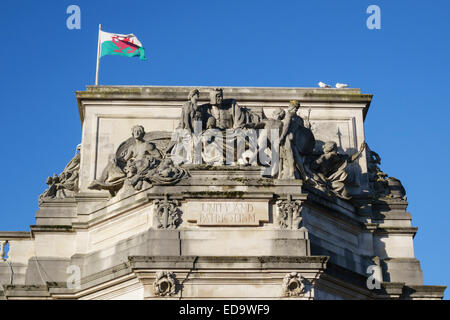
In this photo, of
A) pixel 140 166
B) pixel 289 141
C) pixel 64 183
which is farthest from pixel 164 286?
pixel 64 183

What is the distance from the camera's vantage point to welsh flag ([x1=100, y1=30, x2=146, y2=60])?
35062mm

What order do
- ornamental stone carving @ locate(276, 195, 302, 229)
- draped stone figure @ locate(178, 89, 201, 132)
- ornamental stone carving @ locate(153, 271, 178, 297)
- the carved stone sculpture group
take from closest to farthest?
ornamental stone carving @ locate(153, 271, 178, 297) < ornamental stone carving @ locate(276, 195, 302, 229) < the carved stone sculpture group < draped stone figure @ locate(178, 89, 201, 132)

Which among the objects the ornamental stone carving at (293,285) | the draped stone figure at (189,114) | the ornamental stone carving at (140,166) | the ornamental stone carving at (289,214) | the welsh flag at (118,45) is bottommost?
the ornamental stone carving at (293,285)

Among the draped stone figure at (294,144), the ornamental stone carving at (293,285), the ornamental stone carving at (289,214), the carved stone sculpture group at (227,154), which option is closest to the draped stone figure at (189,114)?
the carved stone sculpture group at (227,154)

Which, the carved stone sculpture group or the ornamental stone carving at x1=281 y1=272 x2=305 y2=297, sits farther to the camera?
the carved stone sculpture group

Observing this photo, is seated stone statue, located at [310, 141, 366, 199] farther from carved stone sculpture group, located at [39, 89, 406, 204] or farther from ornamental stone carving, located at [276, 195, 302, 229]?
ornamental stone carving, located at [276, 195, 302, 229]

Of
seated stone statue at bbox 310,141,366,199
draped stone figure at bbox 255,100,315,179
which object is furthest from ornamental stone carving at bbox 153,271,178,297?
seated stone statue at bbox 310,141,366,199

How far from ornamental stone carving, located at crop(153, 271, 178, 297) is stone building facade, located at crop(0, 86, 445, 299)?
34 millimetres

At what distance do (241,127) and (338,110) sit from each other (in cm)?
448

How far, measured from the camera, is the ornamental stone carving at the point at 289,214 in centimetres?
2752

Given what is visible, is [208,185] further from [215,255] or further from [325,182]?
[325,182]

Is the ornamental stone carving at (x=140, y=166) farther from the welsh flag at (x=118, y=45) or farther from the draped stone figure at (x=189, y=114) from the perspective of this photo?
the welsh flag at (x=118, y=45)

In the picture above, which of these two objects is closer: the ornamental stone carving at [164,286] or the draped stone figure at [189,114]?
the ornamental stone carving at [164,286]

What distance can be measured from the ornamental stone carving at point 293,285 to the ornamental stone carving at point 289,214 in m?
1.65
